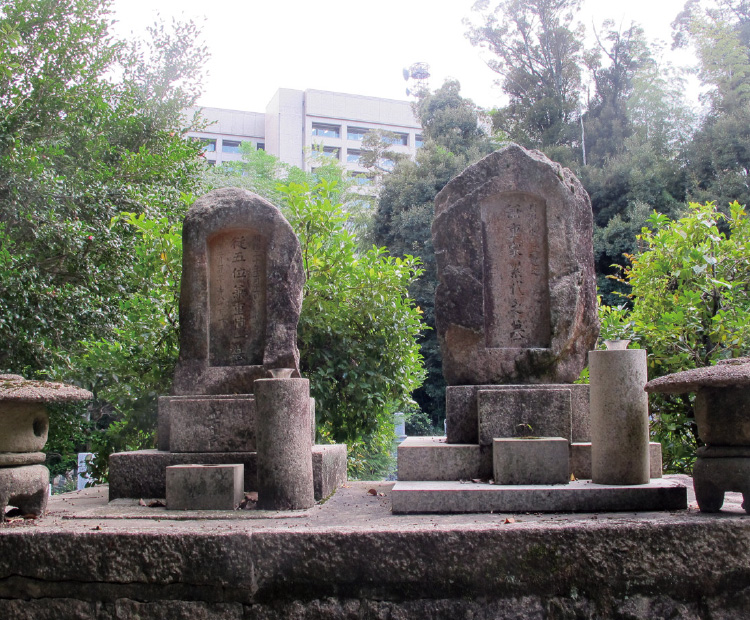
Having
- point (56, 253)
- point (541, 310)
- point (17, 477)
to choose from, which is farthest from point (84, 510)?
point (56, 253)

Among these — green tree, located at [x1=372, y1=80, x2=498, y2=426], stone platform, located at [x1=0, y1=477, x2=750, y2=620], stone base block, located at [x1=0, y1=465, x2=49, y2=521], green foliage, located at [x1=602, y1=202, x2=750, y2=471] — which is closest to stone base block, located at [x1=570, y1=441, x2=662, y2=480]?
stone platform, located at [x1=0, y1=477, x2=750, y2=620]

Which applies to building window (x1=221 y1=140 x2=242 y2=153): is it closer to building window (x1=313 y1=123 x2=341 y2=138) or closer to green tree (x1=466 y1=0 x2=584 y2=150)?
building window (x1=313 y1=123 x2=341 y2=138)

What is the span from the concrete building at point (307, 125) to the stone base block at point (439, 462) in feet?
109

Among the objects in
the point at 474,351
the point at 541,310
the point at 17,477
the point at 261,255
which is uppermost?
the point at 261,255

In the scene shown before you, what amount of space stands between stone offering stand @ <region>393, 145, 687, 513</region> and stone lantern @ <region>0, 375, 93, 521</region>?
2055 mm

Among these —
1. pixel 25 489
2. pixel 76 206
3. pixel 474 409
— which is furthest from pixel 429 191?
pixel 25 489

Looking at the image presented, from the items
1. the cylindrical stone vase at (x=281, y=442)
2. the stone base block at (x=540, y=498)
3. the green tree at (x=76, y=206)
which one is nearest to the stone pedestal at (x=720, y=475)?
the stone base block at (x=540, y=498)

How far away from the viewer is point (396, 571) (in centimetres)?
287

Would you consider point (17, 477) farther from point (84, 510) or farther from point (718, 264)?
point (718, 264)

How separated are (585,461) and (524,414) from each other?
461 mm

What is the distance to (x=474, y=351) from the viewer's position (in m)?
4.55

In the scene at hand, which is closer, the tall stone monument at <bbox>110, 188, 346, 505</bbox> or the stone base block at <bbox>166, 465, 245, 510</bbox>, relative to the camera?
the stone base block at <bbox>166, 465, 245, 510</bbox>

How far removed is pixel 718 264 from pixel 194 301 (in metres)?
4.74

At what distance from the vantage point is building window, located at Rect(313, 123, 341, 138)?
38.9 meters
